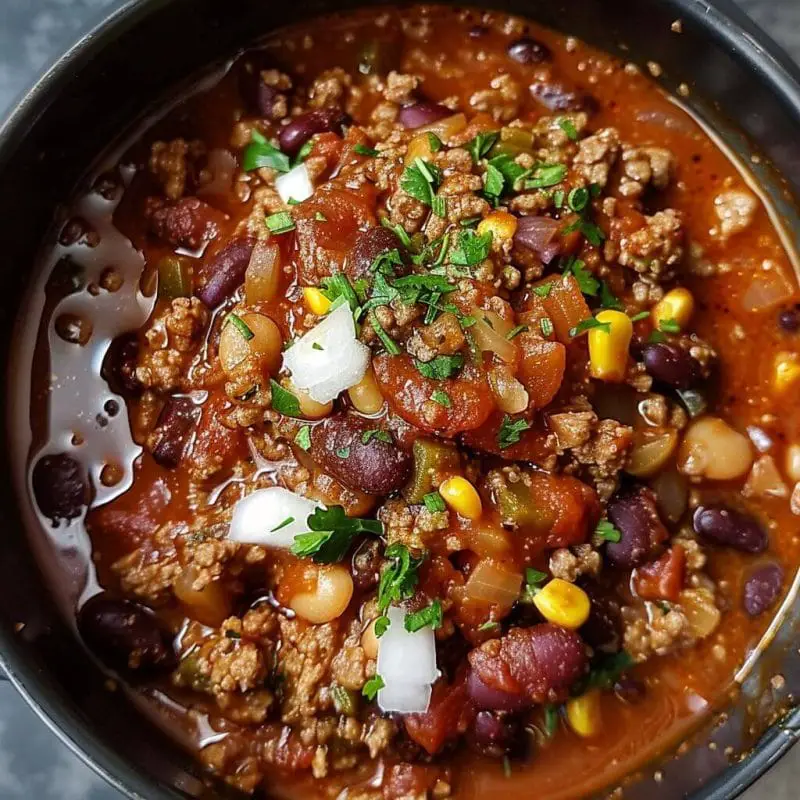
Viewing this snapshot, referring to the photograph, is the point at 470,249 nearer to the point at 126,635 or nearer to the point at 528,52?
the point at 528,52

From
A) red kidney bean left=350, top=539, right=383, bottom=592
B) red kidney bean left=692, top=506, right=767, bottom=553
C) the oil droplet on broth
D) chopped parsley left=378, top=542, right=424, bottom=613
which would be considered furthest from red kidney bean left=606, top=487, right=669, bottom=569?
the oil droplet on broth

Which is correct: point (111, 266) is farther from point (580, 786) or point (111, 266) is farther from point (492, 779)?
point (580, 786)

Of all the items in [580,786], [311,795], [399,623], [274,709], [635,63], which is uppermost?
[635,63]

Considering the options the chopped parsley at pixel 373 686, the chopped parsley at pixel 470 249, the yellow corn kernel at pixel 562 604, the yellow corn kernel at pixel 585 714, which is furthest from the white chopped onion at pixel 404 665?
the chopped parsley at pixel 470 249

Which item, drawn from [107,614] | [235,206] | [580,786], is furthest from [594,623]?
[235,206]

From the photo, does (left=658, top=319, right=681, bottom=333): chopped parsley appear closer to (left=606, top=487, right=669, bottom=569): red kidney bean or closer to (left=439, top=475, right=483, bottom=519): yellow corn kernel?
(left=606, top=487, right=669, bottom=569): red kidney bean

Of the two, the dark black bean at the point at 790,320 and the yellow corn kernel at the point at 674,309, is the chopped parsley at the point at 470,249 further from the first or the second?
the dark black bean at the point at 790,320

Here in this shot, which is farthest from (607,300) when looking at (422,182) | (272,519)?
(272,519)
